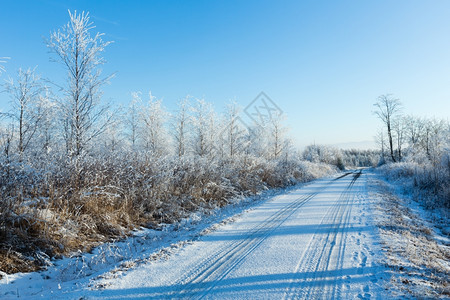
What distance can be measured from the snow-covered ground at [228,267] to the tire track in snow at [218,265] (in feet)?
0.04

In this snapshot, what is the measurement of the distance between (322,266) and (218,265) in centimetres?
170

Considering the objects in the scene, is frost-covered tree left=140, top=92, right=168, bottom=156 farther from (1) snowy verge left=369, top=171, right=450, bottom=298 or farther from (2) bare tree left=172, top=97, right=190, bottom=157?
(1) snowy verge left=369, top=171, right=450, bottom=298

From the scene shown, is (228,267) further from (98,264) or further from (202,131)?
(202,131)

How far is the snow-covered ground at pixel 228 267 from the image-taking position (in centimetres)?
314

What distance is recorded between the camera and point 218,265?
3.94 meters

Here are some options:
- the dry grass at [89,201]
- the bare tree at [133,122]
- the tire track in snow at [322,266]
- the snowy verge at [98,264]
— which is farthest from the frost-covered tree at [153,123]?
the tire track in snow at [322,266]

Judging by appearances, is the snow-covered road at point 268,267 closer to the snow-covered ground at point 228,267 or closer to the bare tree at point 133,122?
the snow-covered ground at point 228,267

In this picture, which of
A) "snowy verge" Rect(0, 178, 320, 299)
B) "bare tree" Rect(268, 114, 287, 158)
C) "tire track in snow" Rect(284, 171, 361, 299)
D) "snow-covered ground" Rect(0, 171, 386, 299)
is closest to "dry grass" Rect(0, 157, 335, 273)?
"snowy verge" Rect(0, 178, 320, 299)

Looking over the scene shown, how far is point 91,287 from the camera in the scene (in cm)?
317

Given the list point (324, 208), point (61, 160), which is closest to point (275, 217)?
point (324, 208)

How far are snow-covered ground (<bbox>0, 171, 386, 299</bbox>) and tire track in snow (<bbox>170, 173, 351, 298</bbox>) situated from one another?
13mm

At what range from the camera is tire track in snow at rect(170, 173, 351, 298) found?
3.20 m

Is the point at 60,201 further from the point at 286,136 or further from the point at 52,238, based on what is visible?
the point at 286,136

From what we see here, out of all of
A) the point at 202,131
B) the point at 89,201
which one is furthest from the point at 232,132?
the point at 89,201
